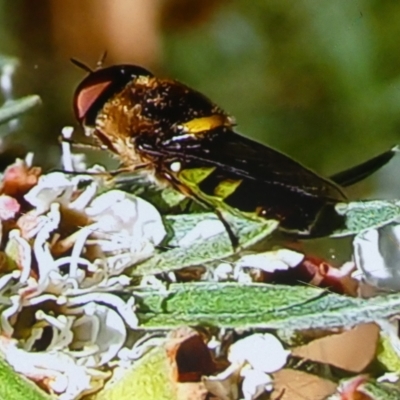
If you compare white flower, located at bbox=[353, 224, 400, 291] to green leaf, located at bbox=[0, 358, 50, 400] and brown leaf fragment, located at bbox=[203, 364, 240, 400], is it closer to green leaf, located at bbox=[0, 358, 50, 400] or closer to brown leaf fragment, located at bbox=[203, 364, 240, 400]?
brown leaf fragment, located at bbox=[203, 364, 240, 400]

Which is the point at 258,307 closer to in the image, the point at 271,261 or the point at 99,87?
the point at 271,261

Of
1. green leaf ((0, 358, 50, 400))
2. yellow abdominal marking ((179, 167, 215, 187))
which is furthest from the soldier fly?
green leaf ((0, 358, 50, 400))

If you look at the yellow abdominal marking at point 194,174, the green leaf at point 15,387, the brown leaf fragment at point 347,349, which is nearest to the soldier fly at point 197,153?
the yellow abdominal marking at point 194,174

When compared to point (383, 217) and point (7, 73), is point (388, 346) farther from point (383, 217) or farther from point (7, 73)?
point (7, 73)

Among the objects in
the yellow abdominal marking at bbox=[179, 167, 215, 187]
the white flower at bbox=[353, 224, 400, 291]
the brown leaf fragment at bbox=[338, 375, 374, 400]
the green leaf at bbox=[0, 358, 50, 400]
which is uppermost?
the yellow abdominal marking at bbox=[179, 167, 215, 187]

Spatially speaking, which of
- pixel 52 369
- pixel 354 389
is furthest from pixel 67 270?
pixel 354 389

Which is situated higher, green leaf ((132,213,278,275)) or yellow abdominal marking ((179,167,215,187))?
yellow abdominal marking ((179,167,215,187))

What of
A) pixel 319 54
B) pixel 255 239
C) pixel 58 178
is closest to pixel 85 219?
pixel 58 178
